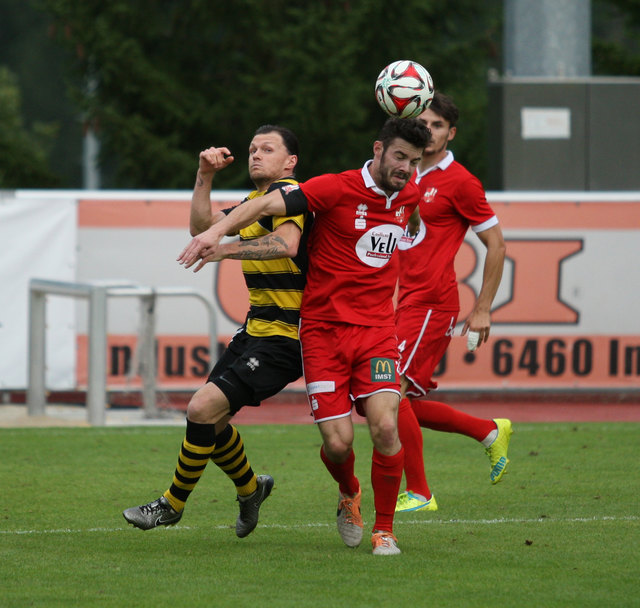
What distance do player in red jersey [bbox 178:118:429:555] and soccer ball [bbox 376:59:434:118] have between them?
0.72m

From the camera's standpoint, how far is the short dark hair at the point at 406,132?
6.49 m

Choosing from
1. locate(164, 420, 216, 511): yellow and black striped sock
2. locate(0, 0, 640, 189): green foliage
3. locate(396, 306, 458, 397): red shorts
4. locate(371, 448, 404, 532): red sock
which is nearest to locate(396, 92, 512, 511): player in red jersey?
locate(396, 306, 458, 397): red shorts

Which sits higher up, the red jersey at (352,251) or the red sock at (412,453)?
the red jersey at (352,251)

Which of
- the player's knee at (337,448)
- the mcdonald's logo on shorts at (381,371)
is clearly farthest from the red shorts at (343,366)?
the player's knee at (337,448)

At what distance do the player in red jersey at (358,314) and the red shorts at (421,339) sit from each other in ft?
4.26

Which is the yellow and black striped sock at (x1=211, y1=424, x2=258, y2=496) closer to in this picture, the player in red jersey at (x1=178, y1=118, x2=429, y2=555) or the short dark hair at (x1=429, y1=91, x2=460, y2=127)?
the player in red jersey at (x1=178, y1=118, x2=429, y2=555)

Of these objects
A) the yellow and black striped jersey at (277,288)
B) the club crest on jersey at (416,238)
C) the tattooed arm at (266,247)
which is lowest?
the yellow and black striped jersey at (277,288)

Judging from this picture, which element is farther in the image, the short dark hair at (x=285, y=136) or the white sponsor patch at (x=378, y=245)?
the short dark hair at (x=285, y=136)

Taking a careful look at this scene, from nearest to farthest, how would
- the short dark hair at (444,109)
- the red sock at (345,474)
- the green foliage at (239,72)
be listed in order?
the red sock at (345,474), the short dark hair at (444,109), the green foliage at (239,72)

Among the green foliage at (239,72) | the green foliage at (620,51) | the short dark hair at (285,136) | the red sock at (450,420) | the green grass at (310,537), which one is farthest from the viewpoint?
the green foliage at (620,51)

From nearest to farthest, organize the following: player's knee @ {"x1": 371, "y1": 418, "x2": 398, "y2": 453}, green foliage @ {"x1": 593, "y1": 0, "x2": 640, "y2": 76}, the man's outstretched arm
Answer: the man's outstretched arm < player's knee @ {"x1": 371, "y1": 418, "x2": 398, "y2": 453} < green foliage @ {"x1": 593, "y1": 0, "x2": 640, "y2": 76}

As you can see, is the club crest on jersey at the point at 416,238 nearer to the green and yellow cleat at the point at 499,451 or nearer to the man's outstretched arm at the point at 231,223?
the green and yellow cleat at the point at 499,451

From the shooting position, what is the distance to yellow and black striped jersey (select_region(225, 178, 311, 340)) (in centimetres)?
674

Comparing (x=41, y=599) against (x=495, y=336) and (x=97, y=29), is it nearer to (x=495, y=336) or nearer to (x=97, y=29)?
(x=495, y=336)
